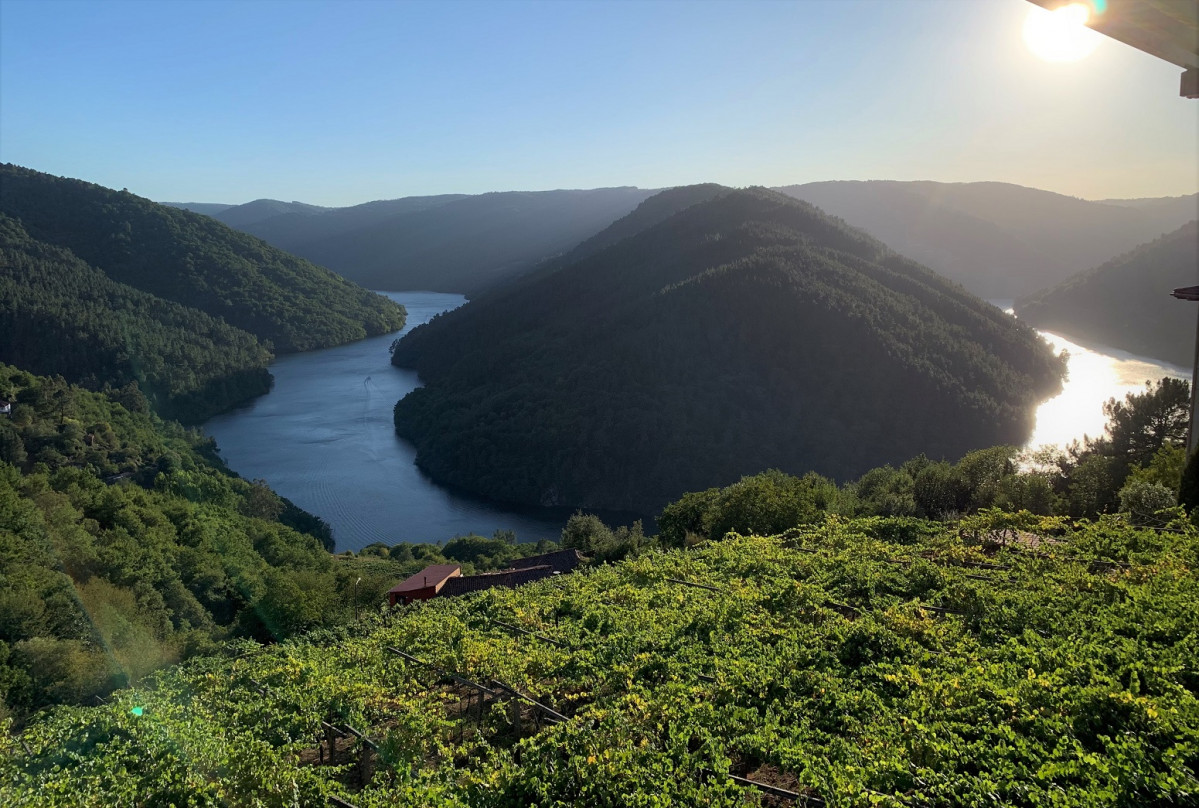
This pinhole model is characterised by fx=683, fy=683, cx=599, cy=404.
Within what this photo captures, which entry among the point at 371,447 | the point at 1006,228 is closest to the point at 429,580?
the point at 371,447

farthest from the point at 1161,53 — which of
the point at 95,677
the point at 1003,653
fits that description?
the point at 95,677

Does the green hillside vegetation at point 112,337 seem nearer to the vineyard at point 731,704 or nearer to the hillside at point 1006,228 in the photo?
the vineyard at point 731,704

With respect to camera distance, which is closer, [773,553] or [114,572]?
[773,553]

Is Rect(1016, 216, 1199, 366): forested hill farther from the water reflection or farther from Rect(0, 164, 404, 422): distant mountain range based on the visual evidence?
Rect(0, 164, 404, 422): distant mountain range

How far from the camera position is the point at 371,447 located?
6212 cm

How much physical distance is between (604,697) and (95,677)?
13.2 metres

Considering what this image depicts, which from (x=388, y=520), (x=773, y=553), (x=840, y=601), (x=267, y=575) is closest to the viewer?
(x=840, y=601)

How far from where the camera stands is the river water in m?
48.3

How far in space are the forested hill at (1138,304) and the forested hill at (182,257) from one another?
321 feet

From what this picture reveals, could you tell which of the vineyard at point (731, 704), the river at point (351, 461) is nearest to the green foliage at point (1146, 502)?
the vineyard at point (731, 704)

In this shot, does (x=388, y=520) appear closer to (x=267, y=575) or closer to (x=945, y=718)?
(x=267, y=575)

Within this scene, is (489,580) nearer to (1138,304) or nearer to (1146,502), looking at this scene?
(1146,502)

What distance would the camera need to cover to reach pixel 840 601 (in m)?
8.57

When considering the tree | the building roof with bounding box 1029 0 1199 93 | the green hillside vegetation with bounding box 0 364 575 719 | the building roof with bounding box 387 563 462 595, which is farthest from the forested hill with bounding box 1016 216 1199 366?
the building roof with bounding box 1029 0 1199 93
